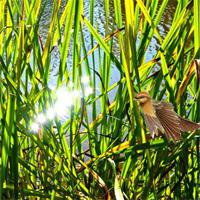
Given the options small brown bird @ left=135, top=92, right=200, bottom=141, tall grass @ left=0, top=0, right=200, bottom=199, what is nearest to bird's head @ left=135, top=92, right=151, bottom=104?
small brown bird @ left=135, top=92, right=200, bottom=141

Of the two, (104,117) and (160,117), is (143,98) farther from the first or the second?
(104,117)

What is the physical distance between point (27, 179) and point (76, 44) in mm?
203

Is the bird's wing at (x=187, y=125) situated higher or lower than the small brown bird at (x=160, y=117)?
lower

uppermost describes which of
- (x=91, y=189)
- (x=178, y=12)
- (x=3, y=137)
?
(x=178, y=12)

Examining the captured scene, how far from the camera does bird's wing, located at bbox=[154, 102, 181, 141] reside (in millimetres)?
330

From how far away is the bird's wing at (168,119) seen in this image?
0.33 metres

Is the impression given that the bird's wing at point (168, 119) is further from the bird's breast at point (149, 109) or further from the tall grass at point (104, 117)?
the tall grass at point (104, 117)

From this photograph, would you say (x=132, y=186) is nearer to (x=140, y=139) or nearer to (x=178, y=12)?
(x=140, y=139)

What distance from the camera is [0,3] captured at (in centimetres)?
58

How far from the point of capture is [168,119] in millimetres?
337

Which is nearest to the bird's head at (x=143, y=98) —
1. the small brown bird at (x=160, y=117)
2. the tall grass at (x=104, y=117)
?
the small brown bird at (x=160, y=117)

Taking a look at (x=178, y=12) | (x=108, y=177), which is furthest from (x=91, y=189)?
(x=178, y=12)

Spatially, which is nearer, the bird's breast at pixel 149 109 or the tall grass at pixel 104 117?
the bird's breast at pixel 149 109

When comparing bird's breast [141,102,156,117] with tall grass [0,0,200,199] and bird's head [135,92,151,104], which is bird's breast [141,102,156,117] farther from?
tall grass [0,0,200,199]
